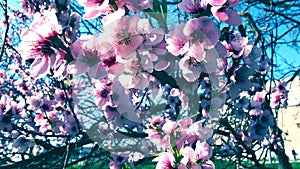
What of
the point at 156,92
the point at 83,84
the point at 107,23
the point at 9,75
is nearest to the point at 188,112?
the point at 156,92

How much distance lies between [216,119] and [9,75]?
4513 mm

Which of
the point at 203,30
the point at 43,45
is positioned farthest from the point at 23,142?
the point at 203,30

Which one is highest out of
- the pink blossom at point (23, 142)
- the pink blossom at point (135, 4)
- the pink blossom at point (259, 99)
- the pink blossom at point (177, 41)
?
the pink blossom at point (135, 4)

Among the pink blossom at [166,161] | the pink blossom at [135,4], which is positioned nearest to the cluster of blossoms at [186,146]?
the pink blossom at [166,161]

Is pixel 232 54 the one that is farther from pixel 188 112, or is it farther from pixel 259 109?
pixel 259 109

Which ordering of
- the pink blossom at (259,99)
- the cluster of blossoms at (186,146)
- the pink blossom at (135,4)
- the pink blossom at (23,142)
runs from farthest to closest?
the pink blossom at (23,142)
the pink blossom at (259,99)
the cluster of blossoms at (186,146)
the pink blossom at (135,4)

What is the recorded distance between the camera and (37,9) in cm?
276

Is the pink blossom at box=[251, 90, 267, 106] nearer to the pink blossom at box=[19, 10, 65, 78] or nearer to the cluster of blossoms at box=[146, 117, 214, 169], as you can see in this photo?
the cluster of blossoms at box=[146, 117, 214, 169]

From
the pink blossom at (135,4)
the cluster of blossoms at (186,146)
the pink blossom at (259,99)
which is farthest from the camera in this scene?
the pink blossom at (259,99)

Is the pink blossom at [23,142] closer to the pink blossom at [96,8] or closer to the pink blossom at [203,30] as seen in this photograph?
the pink blossom at [96,8]

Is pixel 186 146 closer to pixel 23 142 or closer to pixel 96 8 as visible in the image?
pixel 96 8

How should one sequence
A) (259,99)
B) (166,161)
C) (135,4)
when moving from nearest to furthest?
(135,4)
(166,161)
(259,99)

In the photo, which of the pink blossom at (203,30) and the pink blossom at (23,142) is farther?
the pink blossom at (23,142)

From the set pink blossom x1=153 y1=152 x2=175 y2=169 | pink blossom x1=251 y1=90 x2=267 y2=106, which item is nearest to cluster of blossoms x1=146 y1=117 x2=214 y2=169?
pink blossom x1=153 y1=152 x2=175 y2=169
